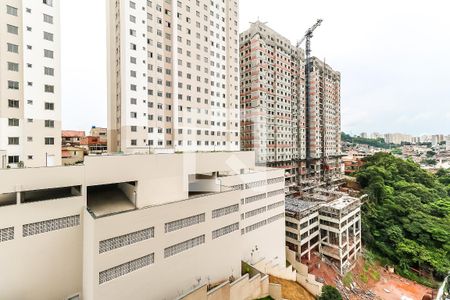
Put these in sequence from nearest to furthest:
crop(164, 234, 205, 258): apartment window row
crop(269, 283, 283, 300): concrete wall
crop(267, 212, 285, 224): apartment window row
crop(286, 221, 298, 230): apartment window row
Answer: crop(164, 234, 205, 258): apartment window row
crop(269, 283, 283, 300): concrete wall
crop(267, 212, 285, 224): apartment window row
crop(286, 221, 298, 230): apartment window row

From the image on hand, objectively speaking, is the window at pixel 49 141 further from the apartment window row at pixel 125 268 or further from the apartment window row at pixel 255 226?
the apartment window row at pixel 255 226

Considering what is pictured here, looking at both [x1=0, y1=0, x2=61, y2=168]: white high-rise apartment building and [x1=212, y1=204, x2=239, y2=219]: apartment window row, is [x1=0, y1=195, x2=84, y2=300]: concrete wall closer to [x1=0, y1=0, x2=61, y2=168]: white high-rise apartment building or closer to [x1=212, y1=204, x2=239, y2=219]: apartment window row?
[x1=212, y1=204, x2=239, y2=219]: apartment window row

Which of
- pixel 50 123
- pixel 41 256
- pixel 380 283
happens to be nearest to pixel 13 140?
pixel 50 123

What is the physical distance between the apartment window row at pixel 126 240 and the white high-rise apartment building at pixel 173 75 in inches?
573

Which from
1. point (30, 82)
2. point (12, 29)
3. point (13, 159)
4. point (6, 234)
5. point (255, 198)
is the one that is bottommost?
point (255, 198)

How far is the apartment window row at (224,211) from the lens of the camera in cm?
1866

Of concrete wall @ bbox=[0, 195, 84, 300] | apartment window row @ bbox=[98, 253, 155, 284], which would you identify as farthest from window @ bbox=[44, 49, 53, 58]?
apartment window row @ bbox=[98, 253, 155, 284]

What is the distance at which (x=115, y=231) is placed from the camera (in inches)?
533

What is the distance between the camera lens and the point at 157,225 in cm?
1527

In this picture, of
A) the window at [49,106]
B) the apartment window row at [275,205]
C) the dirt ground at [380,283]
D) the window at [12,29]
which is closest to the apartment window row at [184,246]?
the apartment window row at [275,205]

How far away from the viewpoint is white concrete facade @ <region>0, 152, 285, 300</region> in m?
13.0

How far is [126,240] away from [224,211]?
7.80 m

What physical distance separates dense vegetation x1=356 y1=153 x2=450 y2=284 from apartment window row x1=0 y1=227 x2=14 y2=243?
149 feet

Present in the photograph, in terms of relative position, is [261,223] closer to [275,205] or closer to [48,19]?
[275,205]
